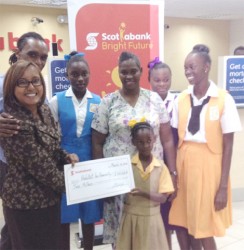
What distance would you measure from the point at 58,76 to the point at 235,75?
1.20m

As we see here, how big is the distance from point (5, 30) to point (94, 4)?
11.8 feet

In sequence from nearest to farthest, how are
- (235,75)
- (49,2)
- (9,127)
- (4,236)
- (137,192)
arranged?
1. (9,127)
2. (137,192)
3. (4,236)
4. (235,75)
5. (49,2)

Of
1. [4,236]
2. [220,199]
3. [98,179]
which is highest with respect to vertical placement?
[98,179]

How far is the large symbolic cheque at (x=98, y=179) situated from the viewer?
1114mm

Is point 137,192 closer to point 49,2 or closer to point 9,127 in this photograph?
point 9,127

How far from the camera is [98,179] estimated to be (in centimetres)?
114

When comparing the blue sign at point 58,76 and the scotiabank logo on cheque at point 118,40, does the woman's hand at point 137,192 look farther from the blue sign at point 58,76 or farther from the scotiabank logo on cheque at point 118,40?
the blue sign at point 58,76

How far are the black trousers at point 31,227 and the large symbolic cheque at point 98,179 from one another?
9cm

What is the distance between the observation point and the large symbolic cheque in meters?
1.11

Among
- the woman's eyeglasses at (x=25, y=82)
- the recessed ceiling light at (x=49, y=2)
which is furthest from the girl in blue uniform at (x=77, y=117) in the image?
the recessed ceiling light at (x=49, y=2)

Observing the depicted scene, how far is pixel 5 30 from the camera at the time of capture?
476cm

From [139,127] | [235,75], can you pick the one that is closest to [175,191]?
[139,127]

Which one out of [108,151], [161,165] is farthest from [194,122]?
[108,151]

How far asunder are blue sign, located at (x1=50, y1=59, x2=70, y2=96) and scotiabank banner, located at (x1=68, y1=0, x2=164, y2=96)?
41cm
